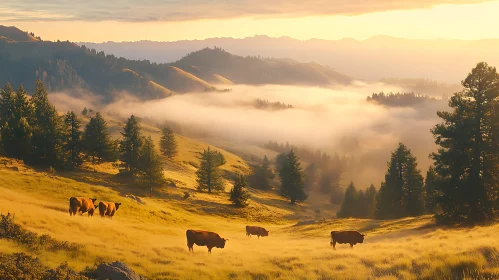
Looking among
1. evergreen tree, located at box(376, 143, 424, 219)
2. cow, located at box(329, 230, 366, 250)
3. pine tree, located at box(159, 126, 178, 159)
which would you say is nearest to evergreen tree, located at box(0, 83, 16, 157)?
pine tree, located at box(159, 126, 178, 159)

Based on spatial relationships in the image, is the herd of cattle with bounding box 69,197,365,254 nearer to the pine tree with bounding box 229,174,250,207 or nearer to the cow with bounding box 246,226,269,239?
the cow with bounding box 246,226,269,239

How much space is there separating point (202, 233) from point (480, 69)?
29313 millimetres

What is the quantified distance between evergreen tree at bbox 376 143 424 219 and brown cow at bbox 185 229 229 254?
166ft

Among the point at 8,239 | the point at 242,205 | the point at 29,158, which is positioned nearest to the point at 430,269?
the point at 8,239

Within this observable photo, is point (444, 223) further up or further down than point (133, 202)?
further up

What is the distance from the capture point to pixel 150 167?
227 ft

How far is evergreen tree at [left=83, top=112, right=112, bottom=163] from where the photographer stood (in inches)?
2965

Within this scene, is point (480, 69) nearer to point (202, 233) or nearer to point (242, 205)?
point (202, 233)

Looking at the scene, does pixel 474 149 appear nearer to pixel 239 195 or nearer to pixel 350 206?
pixel 239 195

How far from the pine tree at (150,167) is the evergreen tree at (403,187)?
4453cm

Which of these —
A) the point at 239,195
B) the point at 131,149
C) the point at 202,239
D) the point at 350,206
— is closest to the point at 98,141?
the point at 131,149

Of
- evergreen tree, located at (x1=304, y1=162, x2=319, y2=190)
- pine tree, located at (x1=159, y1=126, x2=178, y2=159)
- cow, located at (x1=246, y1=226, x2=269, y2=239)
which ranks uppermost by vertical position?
pine tree, located at (x1=159, y1=126, x2=178, y2=159)

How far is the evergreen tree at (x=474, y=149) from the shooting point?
3325cm

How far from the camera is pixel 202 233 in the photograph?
26.5m
